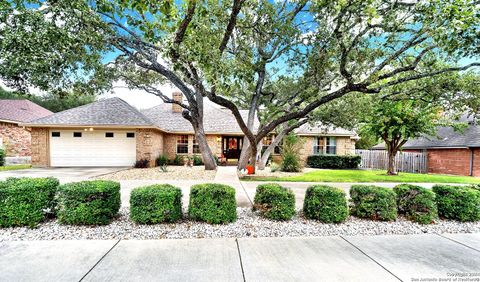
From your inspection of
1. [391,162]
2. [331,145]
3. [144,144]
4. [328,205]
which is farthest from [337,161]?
[328,205]

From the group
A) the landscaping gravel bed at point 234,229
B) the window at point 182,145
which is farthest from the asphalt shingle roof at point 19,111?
the landscaping gravel bed at point 234,229

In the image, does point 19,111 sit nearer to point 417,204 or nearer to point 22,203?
point 22,203

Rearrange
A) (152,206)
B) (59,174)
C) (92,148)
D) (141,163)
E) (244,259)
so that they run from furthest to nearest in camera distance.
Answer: (92,148)
(141,163)
(59,174)
(152,206)
(244,259)

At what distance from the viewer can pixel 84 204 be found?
410 cm

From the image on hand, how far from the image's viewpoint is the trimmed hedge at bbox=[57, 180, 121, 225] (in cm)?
409

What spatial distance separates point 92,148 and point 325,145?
17.0 metres

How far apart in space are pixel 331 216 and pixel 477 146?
55.8 ft

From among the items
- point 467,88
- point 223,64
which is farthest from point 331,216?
point 467,88

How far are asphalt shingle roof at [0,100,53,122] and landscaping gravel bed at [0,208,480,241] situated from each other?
767 inches

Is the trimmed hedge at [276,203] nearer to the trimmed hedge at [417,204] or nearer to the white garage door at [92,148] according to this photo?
the trimmed hedge at [417,204]

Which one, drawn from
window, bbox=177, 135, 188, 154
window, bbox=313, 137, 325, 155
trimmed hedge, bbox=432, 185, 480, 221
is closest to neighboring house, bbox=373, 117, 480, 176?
window, bbox=313, 137, 325, 155

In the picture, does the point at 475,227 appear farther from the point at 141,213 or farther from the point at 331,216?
the point at 141,213

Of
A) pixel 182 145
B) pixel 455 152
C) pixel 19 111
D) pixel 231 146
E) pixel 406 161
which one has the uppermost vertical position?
pixel 19 111

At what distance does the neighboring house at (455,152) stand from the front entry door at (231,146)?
13.1 metres
